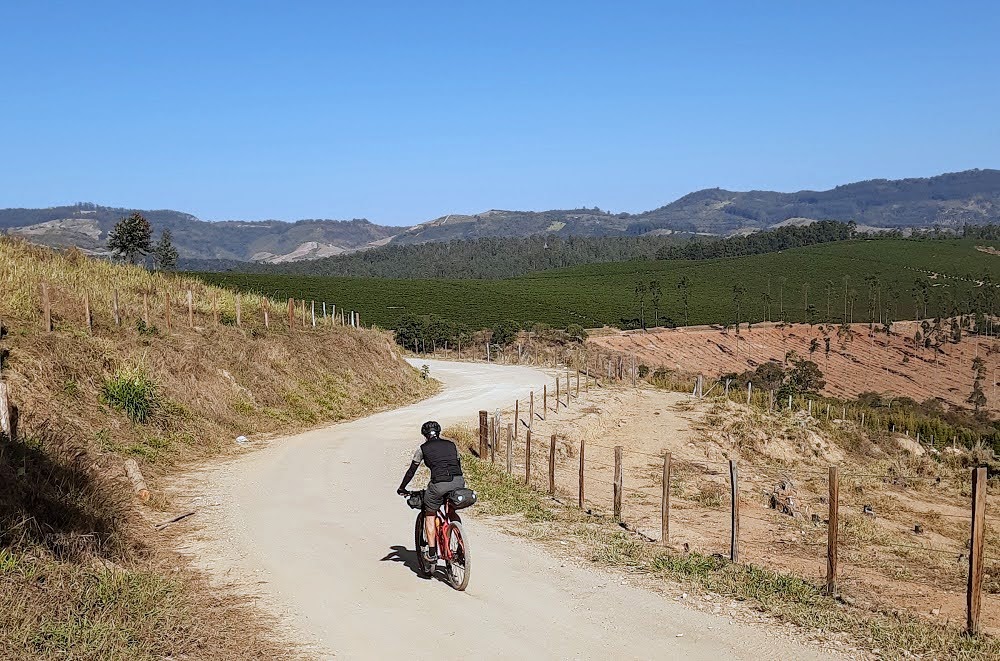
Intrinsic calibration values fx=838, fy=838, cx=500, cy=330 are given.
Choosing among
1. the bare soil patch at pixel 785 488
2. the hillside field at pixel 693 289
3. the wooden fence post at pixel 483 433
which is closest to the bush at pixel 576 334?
the hillside field at pixel 693 289

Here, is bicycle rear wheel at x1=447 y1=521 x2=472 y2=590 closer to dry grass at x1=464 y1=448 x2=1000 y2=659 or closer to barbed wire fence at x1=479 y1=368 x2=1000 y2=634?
dry grass at x1=464 y1=448 x2=1000 y2=659

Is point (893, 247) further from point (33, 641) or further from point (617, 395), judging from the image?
point (33, 641)

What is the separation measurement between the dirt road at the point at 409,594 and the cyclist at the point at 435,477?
2.13ft

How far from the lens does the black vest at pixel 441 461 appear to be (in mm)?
10258

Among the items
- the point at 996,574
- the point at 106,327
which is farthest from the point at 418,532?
the point at 106,327

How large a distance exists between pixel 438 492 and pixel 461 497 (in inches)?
12.1

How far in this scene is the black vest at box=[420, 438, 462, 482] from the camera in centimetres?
1026

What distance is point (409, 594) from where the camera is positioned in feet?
33.0

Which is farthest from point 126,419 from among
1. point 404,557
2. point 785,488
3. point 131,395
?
point 785,488

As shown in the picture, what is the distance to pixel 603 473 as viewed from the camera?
25.7 m

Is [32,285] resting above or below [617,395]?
above

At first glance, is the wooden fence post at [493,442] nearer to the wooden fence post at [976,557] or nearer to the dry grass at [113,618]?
the dry grass at [113,618]

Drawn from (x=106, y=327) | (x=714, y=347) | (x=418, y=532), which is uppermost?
(x=106, y=327)

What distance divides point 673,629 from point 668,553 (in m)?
3.67
